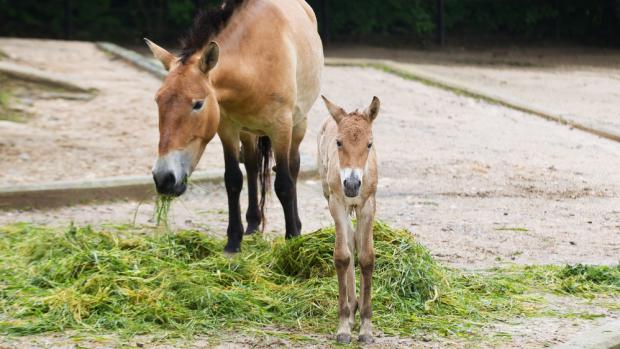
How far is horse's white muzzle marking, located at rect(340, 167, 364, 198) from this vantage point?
4.38 meters

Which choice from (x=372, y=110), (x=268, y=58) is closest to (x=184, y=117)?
(x=268, y=58)

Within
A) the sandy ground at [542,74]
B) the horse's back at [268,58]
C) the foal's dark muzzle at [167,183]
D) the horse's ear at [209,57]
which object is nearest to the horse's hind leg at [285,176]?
the horse's back at [268,58]

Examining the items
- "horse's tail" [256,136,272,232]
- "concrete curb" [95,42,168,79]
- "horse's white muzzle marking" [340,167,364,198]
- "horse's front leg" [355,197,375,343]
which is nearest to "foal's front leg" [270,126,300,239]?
"horse's tail" [256,136,272,232]

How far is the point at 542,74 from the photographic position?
50.6ft

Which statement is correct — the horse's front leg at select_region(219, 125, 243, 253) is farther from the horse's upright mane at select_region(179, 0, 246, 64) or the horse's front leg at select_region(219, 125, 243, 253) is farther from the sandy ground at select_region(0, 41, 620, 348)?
the horse's upright mane at select_region(179, 0, 246, 64)

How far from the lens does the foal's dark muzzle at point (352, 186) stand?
4375mm

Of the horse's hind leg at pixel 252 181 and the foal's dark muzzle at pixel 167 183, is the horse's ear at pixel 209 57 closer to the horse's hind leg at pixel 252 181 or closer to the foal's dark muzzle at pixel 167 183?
the foal's dark muzzle at pixel 167 183

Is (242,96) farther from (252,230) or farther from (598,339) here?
(598,339)

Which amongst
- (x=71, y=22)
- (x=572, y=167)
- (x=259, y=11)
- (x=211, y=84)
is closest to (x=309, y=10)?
(x=259, y=11)

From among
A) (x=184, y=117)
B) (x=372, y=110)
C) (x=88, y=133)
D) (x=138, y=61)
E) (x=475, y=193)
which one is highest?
(x=372, y=110)

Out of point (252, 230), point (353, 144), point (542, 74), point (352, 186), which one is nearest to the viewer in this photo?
point (352, 186)

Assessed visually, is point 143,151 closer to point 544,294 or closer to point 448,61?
point 544,294

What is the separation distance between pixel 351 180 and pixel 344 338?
78cm

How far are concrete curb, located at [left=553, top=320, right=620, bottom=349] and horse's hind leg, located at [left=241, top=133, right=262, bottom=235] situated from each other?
9.54 feet
